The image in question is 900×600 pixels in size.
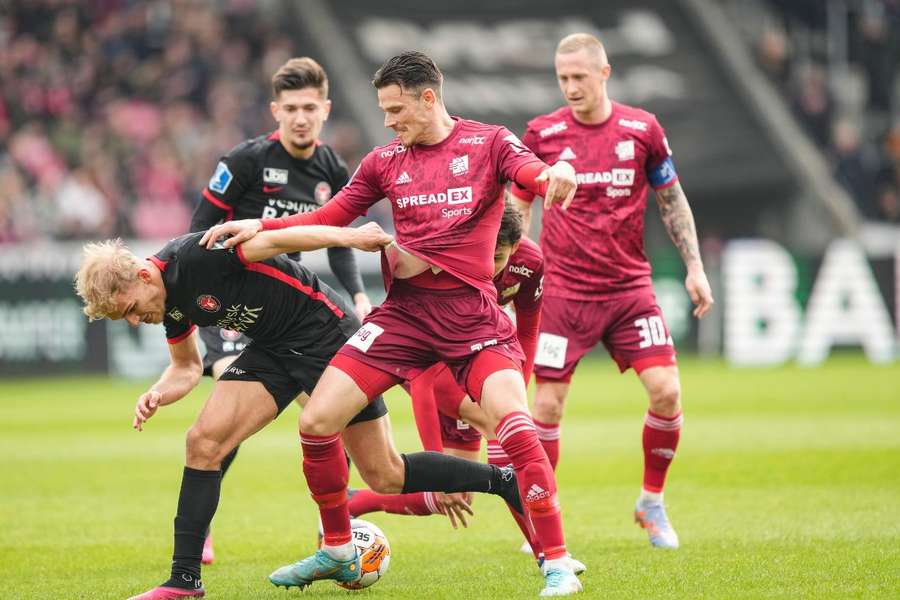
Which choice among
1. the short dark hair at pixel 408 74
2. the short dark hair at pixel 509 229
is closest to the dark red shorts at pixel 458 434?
the short dark hair at pixel 509 229

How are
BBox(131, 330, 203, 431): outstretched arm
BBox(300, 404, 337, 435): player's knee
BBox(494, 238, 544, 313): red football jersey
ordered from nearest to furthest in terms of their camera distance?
BBox(300, 404, 337, 435): player's knee < BBox(131, 330, 203, 431): outstretched arm < BBox(494, 238, 544, 313): red football jersey

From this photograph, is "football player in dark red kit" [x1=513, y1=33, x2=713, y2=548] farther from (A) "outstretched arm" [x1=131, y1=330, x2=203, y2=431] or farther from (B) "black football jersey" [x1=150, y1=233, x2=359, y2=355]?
(A) "outstretched arm" [x1=131, y1=330, x2=203, y2=431]

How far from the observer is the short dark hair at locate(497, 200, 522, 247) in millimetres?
7328

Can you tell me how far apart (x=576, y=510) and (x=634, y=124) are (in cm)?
274

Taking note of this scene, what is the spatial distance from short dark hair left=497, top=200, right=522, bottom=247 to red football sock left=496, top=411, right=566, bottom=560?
126 cm

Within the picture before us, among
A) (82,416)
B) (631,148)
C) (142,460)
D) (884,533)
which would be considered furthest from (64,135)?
(884,533)

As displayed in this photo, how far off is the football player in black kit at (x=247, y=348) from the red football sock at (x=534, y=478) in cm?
68

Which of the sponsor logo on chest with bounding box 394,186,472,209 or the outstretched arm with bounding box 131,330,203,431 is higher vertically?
the sponsor logo on chest with bounding box 394,186,472,209

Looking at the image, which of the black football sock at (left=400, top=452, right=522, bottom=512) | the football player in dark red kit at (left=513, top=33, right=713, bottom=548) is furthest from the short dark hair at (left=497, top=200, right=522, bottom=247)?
the black football sock at (left=400, top=452, right=522, bottom=512)

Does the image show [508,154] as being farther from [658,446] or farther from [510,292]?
[658,446]

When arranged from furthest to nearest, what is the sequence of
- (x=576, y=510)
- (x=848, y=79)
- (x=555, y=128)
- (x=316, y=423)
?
(x=848, y=79) → (x=576, y=510) → (x=555, y=128) → (x=316, y=423)

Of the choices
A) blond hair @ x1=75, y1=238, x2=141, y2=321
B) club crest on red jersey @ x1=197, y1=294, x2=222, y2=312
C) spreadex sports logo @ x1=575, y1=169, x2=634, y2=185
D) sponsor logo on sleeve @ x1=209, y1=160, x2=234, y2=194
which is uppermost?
sponsor logo on sleeve @ x1=209, y1=160, x2=234, y2=194

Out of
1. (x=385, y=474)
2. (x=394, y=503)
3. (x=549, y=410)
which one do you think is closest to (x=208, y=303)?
(x=385, y=474)

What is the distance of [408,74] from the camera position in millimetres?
6531
